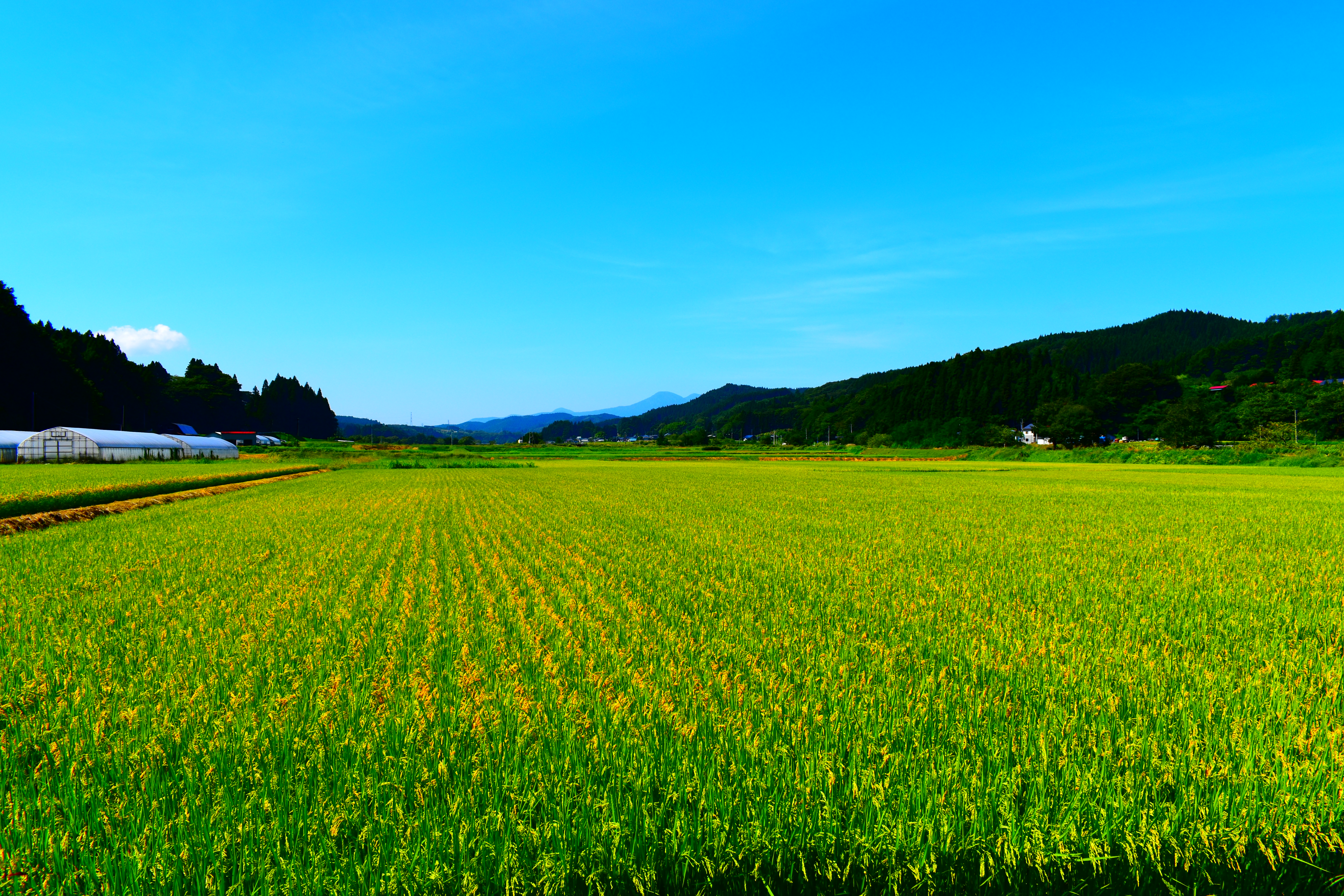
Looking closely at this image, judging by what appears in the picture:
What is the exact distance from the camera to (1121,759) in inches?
144

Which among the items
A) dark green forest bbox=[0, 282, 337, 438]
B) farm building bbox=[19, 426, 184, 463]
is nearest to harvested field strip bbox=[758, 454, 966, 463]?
farm building bbox=[19, 426, 184, 463]

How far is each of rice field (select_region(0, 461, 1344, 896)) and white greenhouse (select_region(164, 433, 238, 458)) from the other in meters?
87.6

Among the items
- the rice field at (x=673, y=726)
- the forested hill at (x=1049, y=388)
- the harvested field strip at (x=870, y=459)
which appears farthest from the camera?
the forested hill at (x=1049, y=388)

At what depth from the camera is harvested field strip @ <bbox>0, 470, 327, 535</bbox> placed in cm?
1767

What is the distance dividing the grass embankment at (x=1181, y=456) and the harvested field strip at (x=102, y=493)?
81.0 m

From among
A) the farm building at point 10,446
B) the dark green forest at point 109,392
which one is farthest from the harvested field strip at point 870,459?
the dark green forest at point 109,392

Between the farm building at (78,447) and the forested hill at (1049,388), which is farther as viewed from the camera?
the forested hill at (1049,388)

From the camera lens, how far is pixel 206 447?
89250 mm

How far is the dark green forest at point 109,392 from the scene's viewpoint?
85.6 m

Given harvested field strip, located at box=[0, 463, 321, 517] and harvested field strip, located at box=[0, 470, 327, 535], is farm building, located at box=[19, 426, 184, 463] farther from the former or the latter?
harvested field strip, located at box=[0, 470, 327, 535]

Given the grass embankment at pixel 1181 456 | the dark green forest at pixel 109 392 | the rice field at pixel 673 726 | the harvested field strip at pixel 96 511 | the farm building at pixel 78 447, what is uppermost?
the dark green forest at pixel 109 392

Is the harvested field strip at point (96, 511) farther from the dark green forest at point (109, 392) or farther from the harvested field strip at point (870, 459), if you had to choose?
the dark green forest at point (109, 392)

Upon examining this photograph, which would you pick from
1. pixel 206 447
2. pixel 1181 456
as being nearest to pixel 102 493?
pixel 206 447

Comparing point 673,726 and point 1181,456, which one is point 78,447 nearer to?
point 673,726
